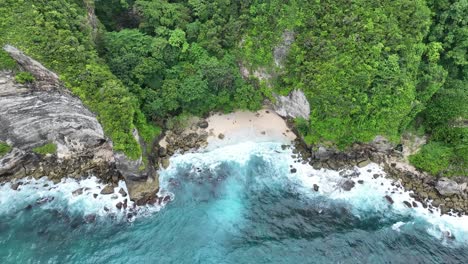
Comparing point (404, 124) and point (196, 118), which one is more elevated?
point (404, 124)

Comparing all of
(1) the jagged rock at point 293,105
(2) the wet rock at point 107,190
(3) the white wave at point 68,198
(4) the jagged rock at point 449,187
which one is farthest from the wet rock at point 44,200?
(4) the jagged rock at point 449,187

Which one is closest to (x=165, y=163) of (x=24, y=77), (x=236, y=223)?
(x=236, y=223)

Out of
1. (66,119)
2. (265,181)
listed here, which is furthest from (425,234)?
(66,119)

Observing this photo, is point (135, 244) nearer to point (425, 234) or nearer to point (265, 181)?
point (265, 181)

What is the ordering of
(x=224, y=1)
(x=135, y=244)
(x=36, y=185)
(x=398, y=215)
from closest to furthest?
(x=135, y=244) < (x=398, y=215) < (x=36, y=185) < (x=224, y=1)

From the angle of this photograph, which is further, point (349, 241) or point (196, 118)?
point (196, 118)
